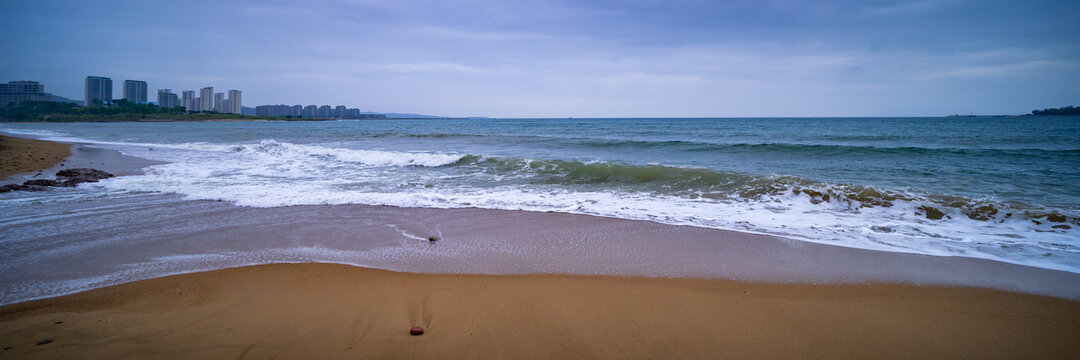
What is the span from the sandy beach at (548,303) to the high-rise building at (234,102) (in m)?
140

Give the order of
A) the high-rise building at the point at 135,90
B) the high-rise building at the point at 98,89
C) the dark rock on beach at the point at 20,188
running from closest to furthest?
the dark rock on beach at the point at 20,188 → the high-rise building at the point at 98,89 → the high-rise building at the point at 135,90

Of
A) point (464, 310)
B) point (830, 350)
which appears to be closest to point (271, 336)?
point (464, 310)

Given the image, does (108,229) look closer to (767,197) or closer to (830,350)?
(830,350)

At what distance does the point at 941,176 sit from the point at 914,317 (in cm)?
941

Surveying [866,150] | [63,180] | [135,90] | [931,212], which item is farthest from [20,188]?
[135,90]

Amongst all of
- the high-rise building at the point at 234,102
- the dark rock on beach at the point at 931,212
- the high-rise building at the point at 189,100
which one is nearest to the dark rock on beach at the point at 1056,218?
the dark rock on beach at the point at 931,212

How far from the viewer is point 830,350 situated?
2549 millimetres

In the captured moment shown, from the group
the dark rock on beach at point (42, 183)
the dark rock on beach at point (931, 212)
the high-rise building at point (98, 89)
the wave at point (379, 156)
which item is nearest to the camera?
the dark rock on beach at point (931, 212)

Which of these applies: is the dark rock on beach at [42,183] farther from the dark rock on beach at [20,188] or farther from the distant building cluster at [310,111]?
the distant building cluster at [310,111]

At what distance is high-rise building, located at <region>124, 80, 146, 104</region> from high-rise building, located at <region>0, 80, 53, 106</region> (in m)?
28.0

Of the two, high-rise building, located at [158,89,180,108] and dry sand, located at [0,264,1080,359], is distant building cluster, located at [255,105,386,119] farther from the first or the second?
dry sand, located at [0,264,1080,359]

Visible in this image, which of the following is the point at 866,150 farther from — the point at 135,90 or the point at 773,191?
the point at 135,90

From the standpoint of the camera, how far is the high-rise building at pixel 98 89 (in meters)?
113

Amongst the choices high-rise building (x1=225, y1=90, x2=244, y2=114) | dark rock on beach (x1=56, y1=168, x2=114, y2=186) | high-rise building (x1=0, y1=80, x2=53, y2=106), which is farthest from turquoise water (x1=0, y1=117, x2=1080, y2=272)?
high-rise building (x1=225, y1=90, x2=244, y2=114)
